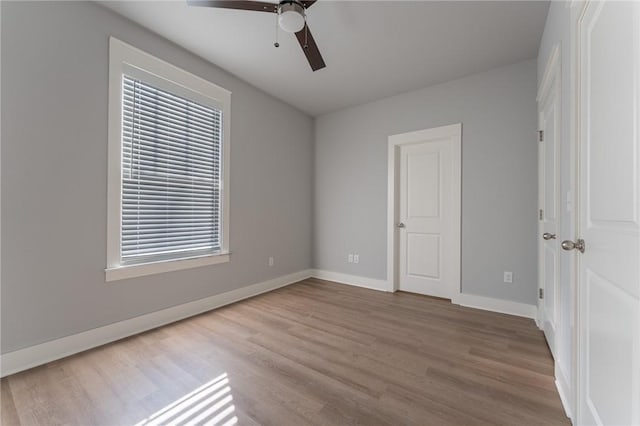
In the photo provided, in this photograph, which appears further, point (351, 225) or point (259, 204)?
point (351, 225)

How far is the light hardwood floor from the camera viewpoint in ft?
4.46

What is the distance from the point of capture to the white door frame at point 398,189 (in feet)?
10.1

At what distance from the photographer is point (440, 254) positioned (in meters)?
3.31

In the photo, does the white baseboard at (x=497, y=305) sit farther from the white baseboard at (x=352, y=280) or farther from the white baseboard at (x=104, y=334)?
the white baseboard at (x=104, y=334)

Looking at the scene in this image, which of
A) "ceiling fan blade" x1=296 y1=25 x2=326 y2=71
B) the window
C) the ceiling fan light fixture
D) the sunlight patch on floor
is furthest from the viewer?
the window

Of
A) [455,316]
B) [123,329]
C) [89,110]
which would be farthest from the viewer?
[455,316]

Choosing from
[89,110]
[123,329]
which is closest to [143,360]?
[123,329]

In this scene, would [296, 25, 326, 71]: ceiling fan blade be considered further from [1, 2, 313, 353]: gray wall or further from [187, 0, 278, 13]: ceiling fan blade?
[1, 2, 313, 353]: gray wall

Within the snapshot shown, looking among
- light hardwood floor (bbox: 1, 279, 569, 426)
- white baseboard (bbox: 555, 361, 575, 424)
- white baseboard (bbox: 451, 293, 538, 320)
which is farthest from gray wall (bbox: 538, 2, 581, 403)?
white baseboard (bbox: 451, 293, 538, 320)

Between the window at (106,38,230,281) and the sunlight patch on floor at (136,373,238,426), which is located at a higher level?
the window at (106,38,230,281)

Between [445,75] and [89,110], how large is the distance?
360cm

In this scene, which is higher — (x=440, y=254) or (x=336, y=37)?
(x=336, y=37)

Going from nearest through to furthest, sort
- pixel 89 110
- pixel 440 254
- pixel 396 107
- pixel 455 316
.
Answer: pixel 89 110 → pixel 455 316 → pixel 440 254 → pixel 396 107

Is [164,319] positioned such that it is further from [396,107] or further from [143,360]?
[396,107]
